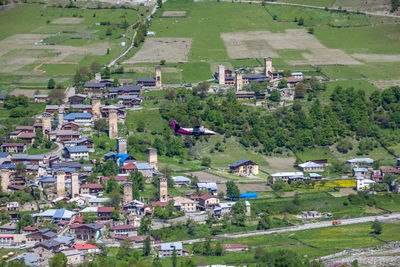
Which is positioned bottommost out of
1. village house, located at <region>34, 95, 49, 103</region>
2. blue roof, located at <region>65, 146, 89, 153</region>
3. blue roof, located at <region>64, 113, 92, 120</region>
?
blue roof, located at <region>65, 146, 89, 153</region>

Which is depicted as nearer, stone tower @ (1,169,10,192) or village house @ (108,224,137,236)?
village house @ (108,224,137,236)

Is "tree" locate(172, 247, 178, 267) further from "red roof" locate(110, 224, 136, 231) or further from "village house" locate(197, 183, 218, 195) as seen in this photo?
"village house" locate(197, 183, 218, 195)

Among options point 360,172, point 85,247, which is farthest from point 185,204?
point 360,172

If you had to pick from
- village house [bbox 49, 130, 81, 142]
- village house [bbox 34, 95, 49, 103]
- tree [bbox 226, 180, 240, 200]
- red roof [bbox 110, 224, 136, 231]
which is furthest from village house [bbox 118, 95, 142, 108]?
red roof [bbox 110, 224, 136, 231]

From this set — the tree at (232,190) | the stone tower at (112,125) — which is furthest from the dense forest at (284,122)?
the tree at (232,190)

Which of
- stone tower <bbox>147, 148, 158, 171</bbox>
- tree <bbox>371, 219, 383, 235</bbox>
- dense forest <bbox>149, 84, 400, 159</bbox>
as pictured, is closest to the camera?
tree <bbox>371, 219, 383, 235</bbox>

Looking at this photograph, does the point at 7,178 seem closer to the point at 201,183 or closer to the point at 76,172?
the point at 76,172

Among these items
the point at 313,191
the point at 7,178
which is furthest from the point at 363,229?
the point at 7,178
